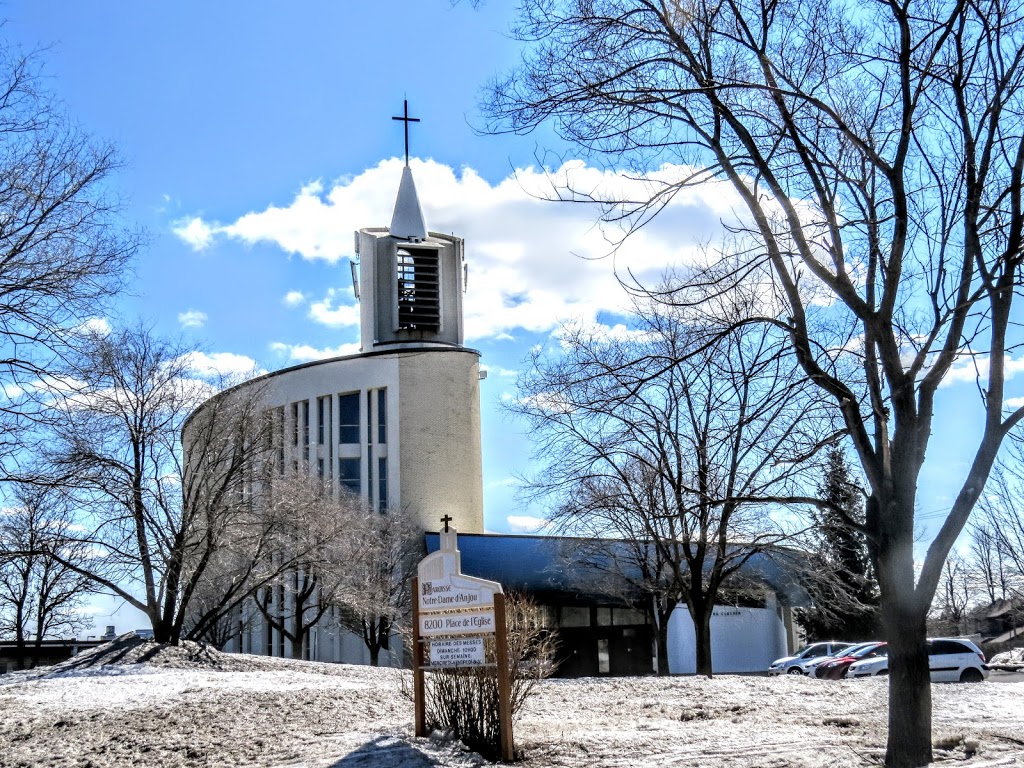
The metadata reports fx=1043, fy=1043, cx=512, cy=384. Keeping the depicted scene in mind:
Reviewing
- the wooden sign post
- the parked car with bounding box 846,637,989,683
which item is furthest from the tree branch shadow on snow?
the parked car with bounding box 846,637,989,683

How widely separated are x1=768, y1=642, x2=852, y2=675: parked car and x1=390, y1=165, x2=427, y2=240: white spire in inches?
1412

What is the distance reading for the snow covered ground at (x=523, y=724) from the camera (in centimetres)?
973

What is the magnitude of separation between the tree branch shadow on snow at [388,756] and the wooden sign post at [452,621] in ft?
1.78

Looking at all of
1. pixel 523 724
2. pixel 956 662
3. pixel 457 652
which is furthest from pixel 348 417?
pixel 457 652

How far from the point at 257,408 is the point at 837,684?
16.0m

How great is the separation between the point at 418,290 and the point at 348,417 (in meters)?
10.2

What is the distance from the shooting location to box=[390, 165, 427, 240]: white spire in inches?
2502

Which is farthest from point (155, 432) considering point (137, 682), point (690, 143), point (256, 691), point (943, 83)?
point (943, 83)

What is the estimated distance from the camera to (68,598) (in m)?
41.1

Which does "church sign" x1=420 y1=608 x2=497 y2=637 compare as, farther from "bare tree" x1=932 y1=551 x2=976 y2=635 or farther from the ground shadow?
"bare tree" x1=932 y1=551 x2=976 y2=635

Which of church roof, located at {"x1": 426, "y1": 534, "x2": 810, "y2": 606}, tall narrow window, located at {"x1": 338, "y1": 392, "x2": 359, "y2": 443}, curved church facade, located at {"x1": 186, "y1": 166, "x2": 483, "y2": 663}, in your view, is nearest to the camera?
church roof, located at {"x1": 426, "y1": 534, "x2": 810, "y2": 606}

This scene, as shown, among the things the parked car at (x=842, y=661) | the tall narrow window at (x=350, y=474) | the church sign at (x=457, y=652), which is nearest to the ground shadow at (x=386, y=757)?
the church sign at (x=457, y=652)

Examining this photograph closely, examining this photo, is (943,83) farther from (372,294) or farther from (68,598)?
(372,294)

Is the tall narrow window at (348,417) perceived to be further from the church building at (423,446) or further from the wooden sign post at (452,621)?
the wooden sign post at (452,621)
